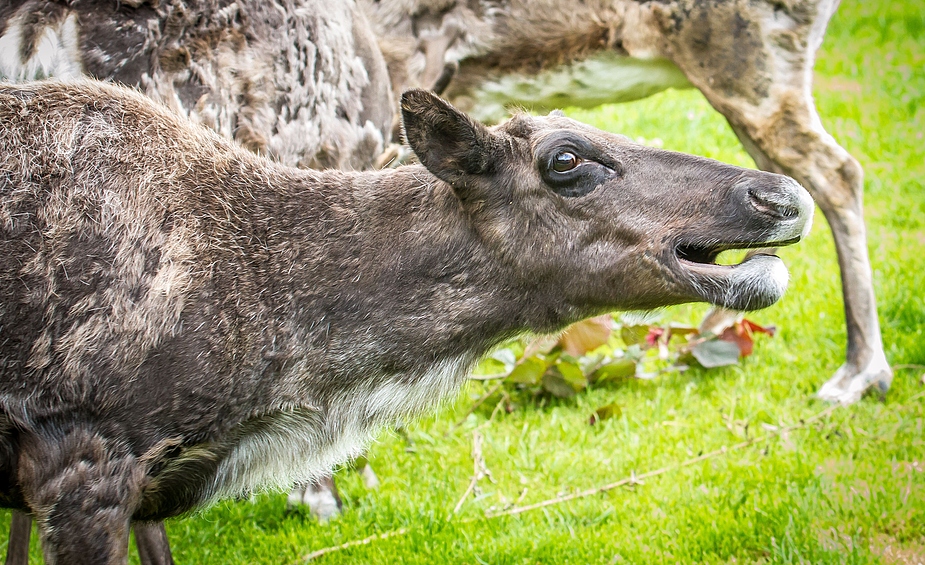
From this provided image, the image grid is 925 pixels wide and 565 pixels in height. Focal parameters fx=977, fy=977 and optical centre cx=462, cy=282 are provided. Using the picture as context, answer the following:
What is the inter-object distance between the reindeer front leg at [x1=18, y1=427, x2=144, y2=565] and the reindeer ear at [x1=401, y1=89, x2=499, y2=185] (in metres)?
1.52

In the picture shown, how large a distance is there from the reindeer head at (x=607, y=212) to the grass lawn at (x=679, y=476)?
123 centimetres

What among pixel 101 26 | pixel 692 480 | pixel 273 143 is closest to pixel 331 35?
pixel 273 143

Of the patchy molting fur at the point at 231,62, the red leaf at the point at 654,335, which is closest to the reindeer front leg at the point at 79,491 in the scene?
the patchy molting fur at the point at 231,62

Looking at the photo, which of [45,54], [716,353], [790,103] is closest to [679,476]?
[716,353]

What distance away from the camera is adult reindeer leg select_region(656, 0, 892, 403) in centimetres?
643

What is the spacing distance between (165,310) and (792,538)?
3111 mm

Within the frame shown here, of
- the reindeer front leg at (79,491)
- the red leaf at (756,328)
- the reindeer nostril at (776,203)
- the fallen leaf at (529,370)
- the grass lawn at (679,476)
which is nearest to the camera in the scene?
the reindeer front leg at (79,491)

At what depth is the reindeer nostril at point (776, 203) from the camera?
11.4ft

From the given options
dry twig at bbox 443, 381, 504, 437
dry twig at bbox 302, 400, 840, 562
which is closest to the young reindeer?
dry twig at bbox 302, 400, 840, 562

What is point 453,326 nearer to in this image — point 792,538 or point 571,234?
point 571,234

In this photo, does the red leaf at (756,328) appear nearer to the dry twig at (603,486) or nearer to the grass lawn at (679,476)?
the grass lawn at (679,476)

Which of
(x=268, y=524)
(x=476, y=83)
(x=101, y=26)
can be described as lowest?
(x=268, y=524)

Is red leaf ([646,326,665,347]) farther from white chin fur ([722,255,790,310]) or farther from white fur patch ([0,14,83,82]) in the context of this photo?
white fur patch ([0,14,83,82])

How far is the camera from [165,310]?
3.44m
